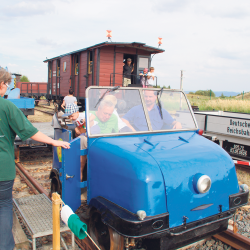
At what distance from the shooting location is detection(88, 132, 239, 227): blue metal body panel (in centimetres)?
236

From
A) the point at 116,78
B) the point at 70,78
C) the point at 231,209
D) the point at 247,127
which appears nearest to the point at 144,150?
the point at 231,209

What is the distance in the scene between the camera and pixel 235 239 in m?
3.19

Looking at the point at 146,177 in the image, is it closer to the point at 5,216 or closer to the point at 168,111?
the point at 5,216

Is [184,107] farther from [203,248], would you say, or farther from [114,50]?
[114,50]

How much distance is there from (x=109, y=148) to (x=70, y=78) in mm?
14245

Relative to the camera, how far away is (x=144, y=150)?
2658 millimetres

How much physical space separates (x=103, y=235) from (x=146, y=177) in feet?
3.54

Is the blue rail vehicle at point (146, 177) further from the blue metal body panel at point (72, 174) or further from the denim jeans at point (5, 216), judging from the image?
the denim jeans at point (5, 216)

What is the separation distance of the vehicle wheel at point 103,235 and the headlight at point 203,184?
933mm

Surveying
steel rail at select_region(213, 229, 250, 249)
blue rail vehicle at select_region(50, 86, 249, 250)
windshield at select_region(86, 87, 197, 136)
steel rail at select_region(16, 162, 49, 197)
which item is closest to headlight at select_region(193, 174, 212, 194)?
blue rail vehicle at select_region(50, 86, 249, 250)

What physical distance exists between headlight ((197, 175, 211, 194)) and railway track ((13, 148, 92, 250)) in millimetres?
1467

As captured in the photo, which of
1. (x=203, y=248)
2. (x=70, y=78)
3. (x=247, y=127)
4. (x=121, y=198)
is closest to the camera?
(x=121, y=198)

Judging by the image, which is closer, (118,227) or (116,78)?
(118,227)

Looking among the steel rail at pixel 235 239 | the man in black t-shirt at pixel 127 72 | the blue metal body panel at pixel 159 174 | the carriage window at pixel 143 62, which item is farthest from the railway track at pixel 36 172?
the carriage window at pixel 143 62
